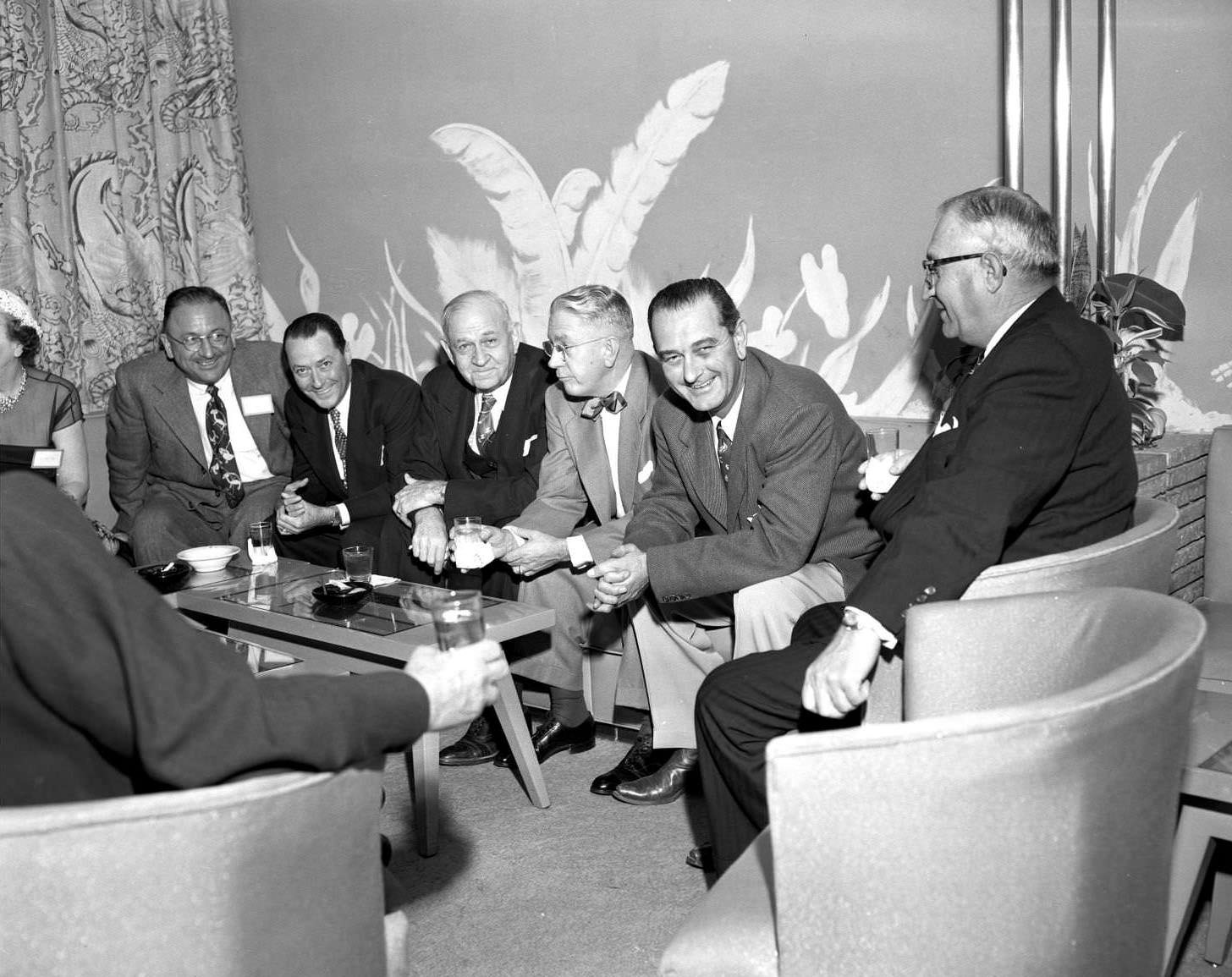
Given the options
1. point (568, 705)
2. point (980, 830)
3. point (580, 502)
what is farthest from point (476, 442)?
point (980, 830)

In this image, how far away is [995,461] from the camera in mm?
2125

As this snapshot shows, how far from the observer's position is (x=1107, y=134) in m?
3.46

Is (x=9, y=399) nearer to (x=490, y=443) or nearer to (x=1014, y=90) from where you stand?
(x=490, y=443)

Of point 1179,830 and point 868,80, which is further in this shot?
point 868,80

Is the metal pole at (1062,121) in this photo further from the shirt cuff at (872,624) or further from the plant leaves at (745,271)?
the shirt cuff at (872,624)

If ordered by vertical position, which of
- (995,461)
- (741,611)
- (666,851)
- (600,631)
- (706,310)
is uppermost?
(706,310)

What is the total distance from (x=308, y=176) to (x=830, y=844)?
16.4ft

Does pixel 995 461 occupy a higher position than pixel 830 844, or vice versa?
pixel 995 461

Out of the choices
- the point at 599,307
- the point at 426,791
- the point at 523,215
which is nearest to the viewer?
the point at 426,791

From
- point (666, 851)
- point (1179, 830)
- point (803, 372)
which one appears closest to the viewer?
point (1179, 830)

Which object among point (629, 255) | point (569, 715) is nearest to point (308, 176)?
point (629, 255)

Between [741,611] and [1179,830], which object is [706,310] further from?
[1179,830]

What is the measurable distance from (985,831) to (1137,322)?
2.42m

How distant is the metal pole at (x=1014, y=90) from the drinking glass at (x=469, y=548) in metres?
1.90
